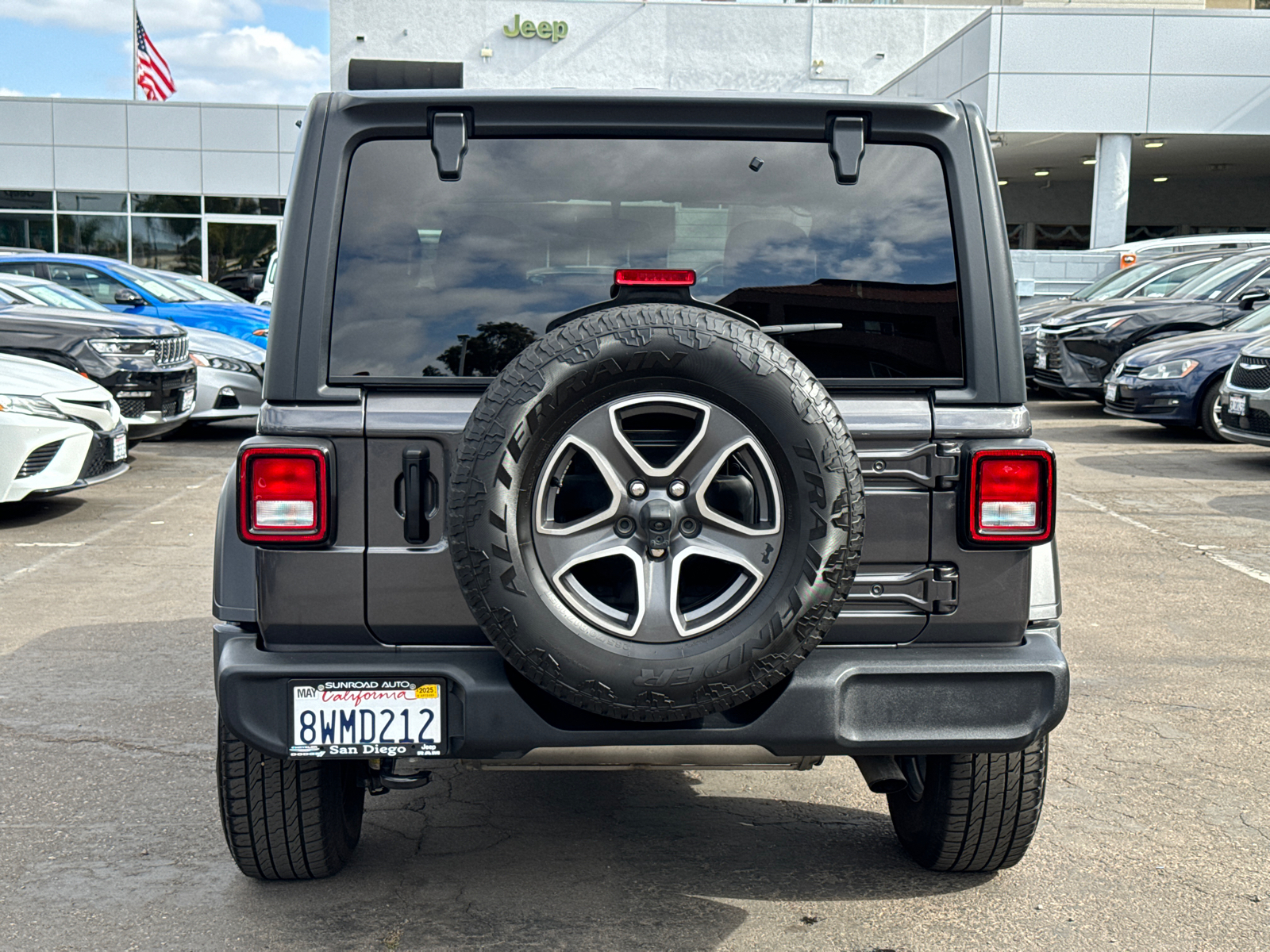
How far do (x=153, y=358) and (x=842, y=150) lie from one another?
28.6 ft

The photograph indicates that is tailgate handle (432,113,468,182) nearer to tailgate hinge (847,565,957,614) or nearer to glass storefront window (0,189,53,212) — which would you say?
tailgate hinge (847,565,957,614)

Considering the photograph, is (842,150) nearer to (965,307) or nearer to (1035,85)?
(965,307)

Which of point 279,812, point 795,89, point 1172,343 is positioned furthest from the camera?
point 795,89

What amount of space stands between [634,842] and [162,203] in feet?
105

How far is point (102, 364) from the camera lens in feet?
33.9

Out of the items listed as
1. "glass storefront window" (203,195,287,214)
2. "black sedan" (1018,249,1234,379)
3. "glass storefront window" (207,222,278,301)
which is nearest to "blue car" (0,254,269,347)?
"black sedan" (1018,249,1234,379)

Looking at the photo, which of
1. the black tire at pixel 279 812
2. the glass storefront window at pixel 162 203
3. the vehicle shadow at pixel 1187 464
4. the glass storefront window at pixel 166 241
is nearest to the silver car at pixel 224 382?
the vehicle shadow at pixel 1187 464

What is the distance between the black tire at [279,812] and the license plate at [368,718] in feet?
0.87

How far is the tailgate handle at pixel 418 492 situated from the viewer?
2928 millimetres

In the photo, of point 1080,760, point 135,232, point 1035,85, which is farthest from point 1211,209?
point 1080,760

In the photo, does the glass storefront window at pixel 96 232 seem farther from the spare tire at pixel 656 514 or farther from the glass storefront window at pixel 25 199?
the spare tire at pixel 656 514

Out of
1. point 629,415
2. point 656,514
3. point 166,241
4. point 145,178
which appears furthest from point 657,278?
point 145,178

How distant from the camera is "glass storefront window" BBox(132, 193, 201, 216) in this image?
1278 inches

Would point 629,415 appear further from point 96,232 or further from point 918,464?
point 96,232
